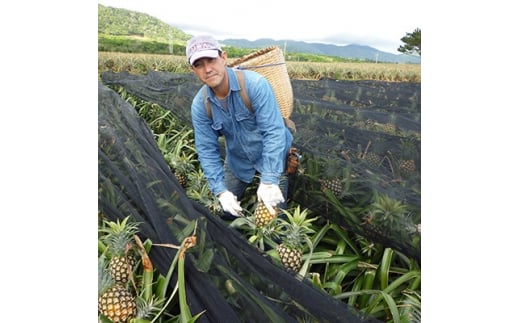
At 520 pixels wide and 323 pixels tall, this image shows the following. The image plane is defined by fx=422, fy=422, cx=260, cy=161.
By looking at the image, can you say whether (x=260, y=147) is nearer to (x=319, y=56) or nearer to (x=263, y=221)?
(x=263, y=221)

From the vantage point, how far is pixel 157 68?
175cm

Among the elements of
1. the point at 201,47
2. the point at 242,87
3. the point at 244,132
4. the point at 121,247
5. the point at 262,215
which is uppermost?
the point at 201,47

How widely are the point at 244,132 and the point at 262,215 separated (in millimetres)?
306

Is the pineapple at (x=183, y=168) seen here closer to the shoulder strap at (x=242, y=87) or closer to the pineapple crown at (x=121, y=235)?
the pineapple crown at (x=121, y=235)

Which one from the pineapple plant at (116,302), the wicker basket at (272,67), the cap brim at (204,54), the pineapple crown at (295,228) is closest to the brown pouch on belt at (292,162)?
the wicker basket at (272,67)

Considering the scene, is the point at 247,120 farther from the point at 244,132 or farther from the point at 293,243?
the point at 293,243

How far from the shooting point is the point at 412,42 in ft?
4.05

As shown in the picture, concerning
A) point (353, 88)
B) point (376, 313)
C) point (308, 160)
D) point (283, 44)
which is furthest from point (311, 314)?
point (353, 88)

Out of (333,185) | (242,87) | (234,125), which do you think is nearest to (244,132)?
(234,125)

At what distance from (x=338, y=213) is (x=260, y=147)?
0.39 m

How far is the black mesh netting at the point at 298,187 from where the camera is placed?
1.19 meters

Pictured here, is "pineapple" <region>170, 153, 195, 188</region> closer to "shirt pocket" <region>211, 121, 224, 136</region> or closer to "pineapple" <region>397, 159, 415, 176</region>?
"shirt pocket" <region>211, 121, 224, 136</region>

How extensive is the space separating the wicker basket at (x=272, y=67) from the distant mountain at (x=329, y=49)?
0.03m

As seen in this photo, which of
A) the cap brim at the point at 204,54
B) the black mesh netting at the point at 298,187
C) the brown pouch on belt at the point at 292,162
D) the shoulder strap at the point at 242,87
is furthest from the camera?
the brown pouch on belt at the point at 292,162
